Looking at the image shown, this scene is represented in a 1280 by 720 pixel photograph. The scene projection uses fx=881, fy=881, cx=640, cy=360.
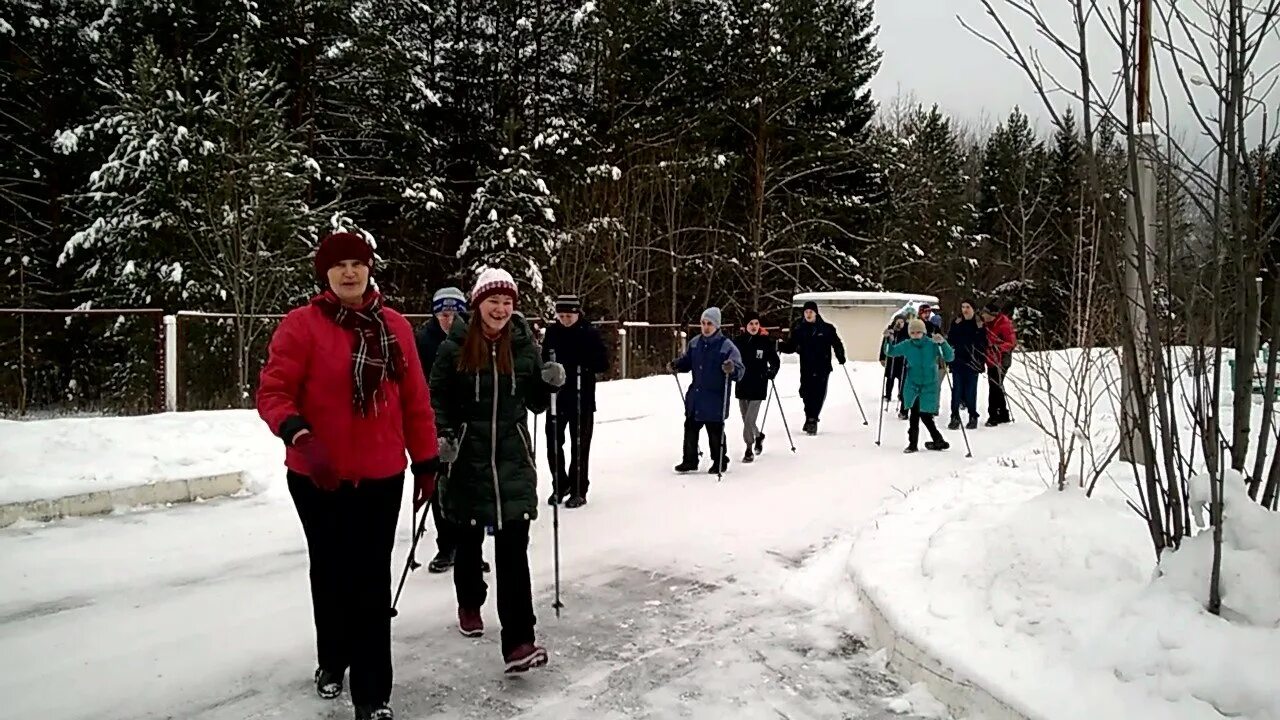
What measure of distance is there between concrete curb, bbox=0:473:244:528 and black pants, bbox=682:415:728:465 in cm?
487

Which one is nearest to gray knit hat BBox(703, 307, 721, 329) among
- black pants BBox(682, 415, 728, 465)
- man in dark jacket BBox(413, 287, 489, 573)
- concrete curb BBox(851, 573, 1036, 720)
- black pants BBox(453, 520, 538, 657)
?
black pants BBox(682, 415, 728, 465)

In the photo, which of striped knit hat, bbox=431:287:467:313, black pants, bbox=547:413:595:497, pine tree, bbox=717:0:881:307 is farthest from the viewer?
pine tree, bbox=717:0:881:307

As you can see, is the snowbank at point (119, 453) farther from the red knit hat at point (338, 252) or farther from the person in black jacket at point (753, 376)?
the person in black jacket at point (753, 376)

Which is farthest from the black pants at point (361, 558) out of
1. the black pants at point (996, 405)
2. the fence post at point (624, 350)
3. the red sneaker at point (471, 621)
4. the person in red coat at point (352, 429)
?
the fence post at point (624, 350)

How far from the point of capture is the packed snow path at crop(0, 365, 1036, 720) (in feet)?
13.8

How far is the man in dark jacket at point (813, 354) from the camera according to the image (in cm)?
1370

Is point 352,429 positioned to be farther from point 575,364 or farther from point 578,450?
point 578,450

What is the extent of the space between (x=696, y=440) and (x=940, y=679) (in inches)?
252

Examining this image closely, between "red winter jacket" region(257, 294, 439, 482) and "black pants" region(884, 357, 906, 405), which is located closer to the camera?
"red winter jacket" region(257, 294, 439, 482)

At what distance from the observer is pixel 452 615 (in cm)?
534

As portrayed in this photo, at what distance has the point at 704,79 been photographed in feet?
96.0

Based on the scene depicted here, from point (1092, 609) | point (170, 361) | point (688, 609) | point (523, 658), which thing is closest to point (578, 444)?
point (688, 609)

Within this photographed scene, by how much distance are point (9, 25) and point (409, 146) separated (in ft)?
30.8

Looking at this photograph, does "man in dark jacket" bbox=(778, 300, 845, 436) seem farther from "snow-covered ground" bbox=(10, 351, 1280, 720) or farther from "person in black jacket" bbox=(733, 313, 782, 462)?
"snow-covered ground" bbox=(10, 351, 1280, 720)
